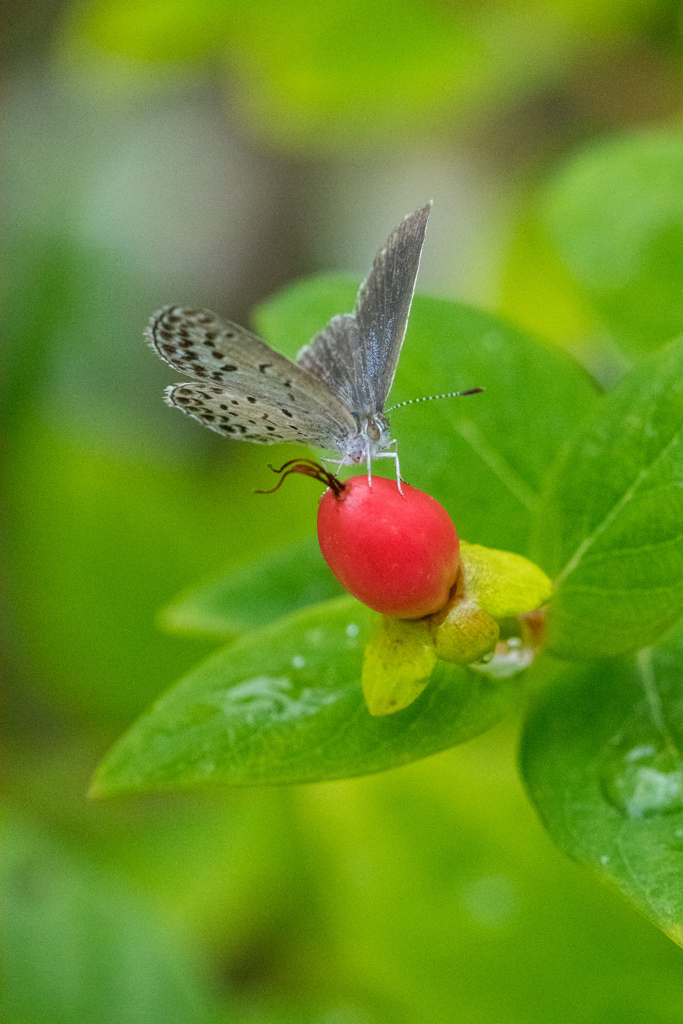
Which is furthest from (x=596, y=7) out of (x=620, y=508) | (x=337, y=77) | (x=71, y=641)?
A: (x=71, y=641)

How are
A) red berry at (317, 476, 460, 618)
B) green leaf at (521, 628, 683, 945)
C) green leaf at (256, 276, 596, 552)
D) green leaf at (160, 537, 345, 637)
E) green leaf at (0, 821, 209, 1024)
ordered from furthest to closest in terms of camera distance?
green leaf at (0, 821, 209, 1024) → green leaf at (160, 537, 345, 637) → green leaf at (256, 276, 596, 552) → green leaf at (521, 628, 683, 945) → red berry at (317, 476, 460, 618)

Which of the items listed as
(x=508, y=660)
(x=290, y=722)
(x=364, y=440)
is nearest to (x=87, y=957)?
(x=290, y=722)

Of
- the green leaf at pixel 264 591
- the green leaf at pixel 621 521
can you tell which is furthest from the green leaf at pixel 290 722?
the green leaf at pixel 264 591

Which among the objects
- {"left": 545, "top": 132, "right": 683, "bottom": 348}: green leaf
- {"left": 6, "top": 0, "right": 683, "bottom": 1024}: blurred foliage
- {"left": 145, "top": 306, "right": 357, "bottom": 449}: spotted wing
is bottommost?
{"left": 6, "top": 0, "right": 683, "bottom": 1024}: blurred foliage

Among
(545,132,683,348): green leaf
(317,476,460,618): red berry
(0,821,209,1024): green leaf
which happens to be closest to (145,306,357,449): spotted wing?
(317,476,460,618): red berry

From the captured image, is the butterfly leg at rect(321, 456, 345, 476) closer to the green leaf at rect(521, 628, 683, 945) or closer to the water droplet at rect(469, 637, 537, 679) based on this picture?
the water droplet at rect(469, 637, 537, 679)
